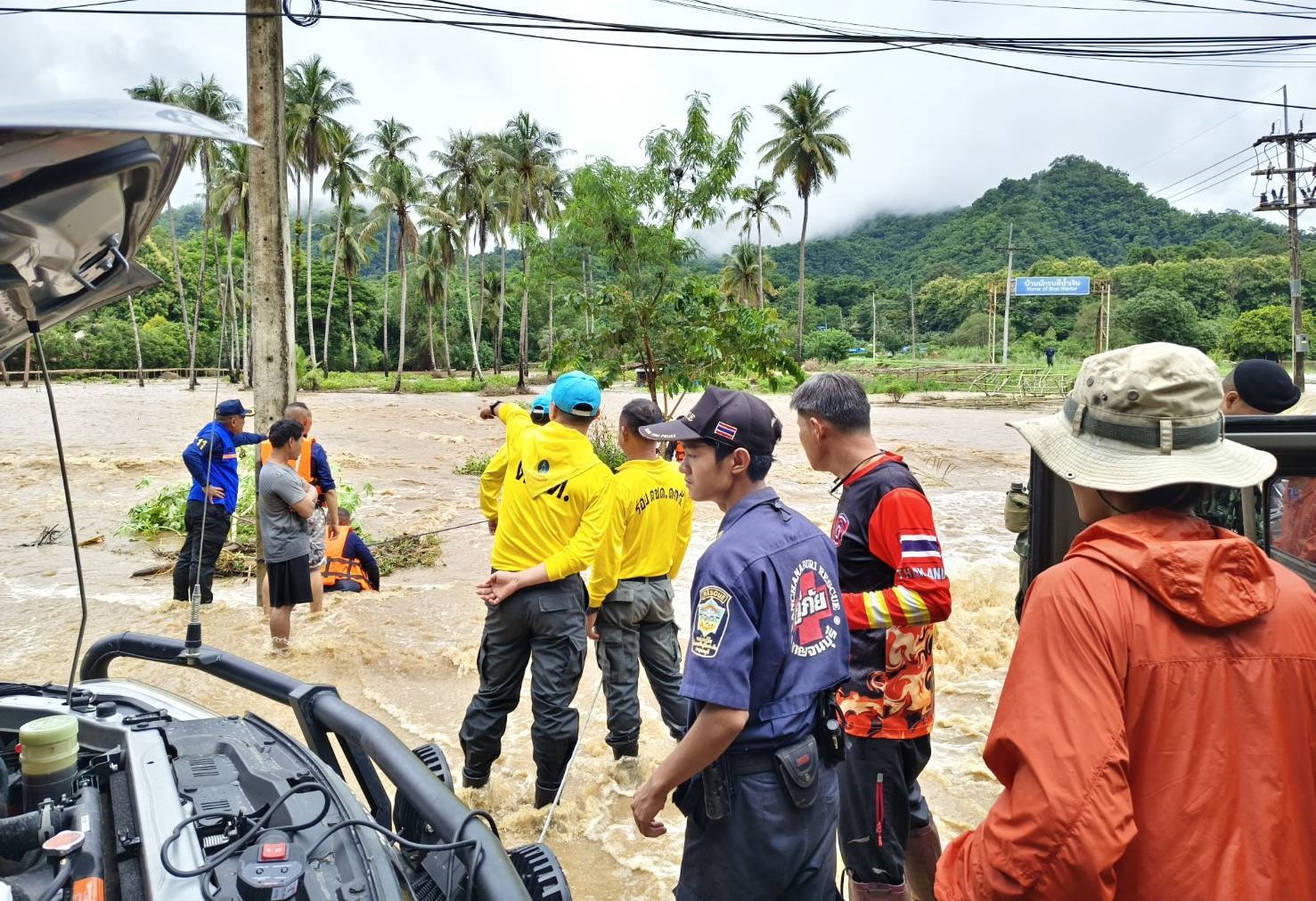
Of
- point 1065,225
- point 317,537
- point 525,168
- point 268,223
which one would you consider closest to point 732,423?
point 317,537

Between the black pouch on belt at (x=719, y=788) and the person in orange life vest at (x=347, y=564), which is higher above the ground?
the black pouch on belt at (x=719, y=788)

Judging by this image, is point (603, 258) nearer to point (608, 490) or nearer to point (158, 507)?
point (158, 507)

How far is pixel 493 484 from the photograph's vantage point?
4773 mm

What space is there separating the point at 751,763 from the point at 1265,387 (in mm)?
2934

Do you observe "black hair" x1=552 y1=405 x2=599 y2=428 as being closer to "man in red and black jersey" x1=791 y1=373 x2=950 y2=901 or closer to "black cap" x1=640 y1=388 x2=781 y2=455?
"man in red and black jersey" x1=791 y1=373 x2=950 y2=901

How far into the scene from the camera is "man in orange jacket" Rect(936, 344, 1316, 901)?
1.26 m

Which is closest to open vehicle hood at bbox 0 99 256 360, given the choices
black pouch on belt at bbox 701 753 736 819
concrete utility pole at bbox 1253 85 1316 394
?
black pouch on belt at bbox 701 753 736 819

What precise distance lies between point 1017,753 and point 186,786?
1.71 m

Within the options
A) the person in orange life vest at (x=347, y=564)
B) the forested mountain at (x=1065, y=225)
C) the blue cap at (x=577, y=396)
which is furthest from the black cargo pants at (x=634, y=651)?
the forested mountain at (x=1065, y=225)

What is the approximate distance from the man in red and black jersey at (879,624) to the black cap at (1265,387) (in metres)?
1.88

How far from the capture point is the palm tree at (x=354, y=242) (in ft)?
166

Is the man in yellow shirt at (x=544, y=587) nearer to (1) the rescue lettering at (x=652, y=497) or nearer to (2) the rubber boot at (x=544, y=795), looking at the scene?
(2) the rubber boot at (x=544, y=795)

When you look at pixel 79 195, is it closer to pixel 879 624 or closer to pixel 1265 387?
pixel 879 624

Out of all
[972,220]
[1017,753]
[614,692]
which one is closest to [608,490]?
[614,692]
